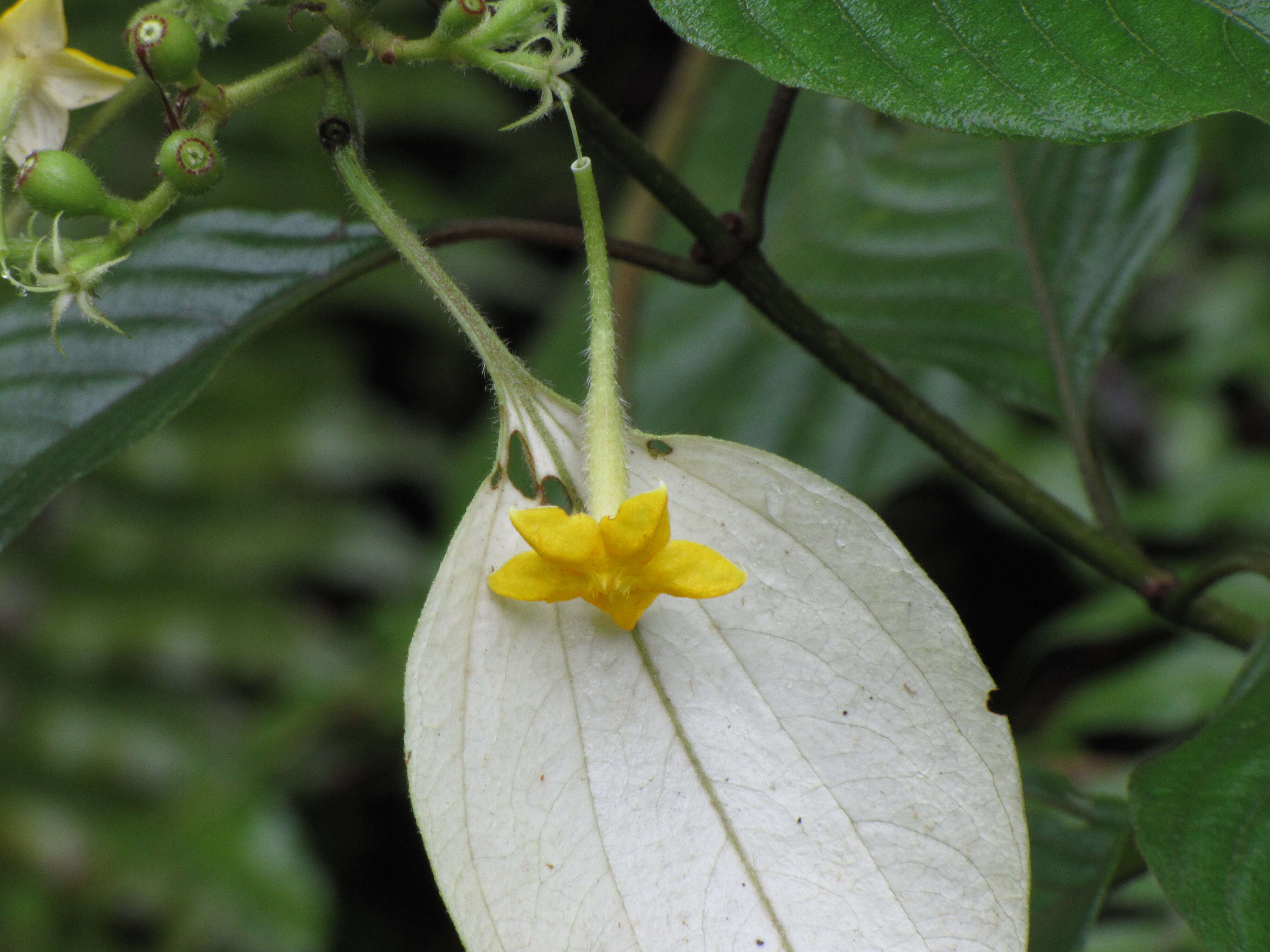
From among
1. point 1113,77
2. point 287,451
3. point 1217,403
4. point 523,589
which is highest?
point 1113,77

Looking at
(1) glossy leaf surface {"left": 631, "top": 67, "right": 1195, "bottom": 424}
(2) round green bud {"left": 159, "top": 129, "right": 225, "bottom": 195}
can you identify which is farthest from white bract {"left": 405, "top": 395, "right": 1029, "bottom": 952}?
(1) glossy leaf surface {"left": 631, "top": 67, "right": 1195, "bottom": 424}

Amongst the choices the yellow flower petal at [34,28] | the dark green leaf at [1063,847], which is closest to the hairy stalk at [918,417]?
the dark green leaf at [1063,847]

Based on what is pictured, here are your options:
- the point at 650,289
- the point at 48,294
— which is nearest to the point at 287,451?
the point at 650,289

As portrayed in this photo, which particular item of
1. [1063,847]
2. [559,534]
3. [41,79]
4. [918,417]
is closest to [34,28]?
[41,79]

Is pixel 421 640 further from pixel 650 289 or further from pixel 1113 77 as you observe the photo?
pixel 650 289

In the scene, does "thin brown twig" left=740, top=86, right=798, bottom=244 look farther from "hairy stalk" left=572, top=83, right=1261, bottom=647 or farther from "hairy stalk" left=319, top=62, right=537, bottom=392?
"hairy stalk" left=319, top=62, right=537, bottom=392

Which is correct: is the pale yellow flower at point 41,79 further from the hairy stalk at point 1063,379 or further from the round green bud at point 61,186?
the hairy stalk at point 1063,379
